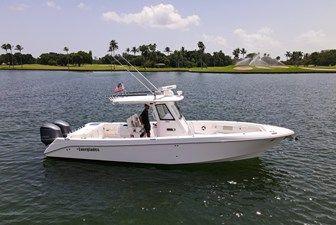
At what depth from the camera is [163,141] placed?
609 inches

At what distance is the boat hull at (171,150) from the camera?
15531mm

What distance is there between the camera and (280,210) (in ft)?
40.3

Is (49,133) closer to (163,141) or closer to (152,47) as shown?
(163,141)

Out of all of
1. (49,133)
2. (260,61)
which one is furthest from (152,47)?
(49,133)

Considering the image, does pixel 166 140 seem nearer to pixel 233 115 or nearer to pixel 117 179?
pixel 117 179

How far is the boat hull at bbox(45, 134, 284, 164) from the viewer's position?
1553 centimetres

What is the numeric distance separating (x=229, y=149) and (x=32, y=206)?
27.4 ft

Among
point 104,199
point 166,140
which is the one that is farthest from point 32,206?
point 166,140

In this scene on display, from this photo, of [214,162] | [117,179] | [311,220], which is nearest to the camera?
[311,220]

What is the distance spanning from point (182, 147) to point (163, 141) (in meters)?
0.88

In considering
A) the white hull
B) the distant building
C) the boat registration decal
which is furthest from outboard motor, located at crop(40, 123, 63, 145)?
the distant building

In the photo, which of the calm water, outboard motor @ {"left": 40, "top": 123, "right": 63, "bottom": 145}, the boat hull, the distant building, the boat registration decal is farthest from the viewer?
the distant building

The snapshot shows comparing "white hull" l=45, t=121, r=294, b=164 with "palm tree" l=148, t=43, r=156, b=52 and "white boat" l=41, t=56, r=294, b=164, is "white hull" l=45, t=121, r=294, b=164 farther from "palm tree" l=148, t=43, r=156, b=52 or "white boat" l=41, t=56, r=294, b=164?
"palm tree" l=148, t=43, r=156, b=52

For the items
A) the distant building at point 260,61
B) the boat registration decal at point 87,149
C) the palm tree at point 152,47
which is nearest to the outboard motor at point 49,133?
the boat registration decal at point 87,149
